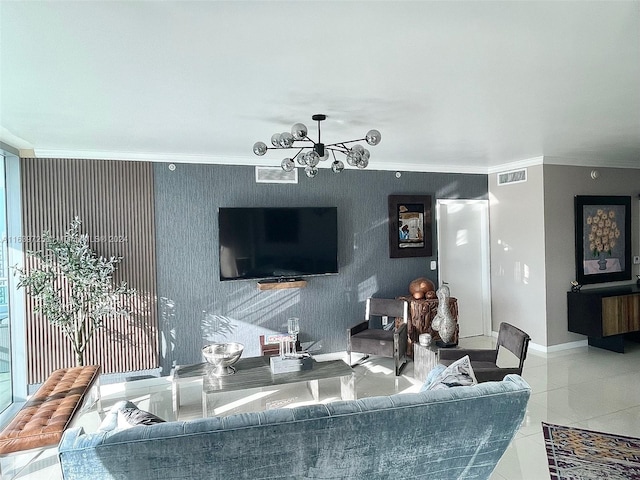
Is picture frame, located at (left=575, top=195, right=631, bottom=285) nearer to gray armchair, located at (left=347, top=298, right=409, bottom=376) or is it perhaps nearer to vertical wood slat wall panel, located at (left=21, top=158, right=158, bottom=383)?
gray armchair, located at (left=347, top=298, right=409, bottom=376)

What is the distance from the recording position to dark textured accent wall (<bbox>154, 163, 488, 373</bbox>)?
4.52 metres

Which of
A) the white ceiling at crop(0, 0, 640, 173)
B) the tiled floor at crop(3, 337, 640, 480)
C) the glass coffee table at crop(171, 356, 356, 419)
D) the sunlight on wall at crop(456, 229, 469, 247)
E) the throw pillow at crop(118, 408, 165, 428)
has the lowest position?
the tiled floor at crop(3, 337, 640, 480)

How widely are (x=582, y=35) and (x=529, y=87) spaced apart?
67 centimetres

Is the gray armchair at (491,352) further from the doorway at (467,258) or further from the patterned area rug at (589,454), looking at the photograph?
the doorway at (467,258)

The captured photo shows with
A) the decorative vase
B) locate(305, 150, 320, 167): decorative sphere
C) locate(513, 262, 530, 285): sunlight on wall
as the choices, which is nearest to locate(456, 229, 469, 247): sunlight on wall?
locate(513, 262, 530, 285): sunlight on wall

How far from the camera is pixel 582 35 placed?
1937 millimetres

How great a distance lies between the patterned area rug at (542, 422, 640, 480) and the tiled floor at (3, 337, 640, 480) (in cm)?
9

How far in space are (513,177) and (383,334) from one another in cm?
283

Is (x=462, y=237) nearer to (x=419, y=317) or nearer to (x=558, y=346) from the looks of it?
(x=419, y=317)

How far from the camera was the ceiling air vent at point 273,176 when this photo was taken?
4.84 metres

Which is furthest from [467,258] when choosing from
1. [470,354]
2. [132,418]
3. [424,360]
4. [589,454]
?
[132,418]

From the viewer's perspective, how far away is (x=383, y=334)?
4820 millimetres

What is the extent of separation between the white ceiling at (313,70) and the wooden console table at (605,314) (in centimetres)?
219

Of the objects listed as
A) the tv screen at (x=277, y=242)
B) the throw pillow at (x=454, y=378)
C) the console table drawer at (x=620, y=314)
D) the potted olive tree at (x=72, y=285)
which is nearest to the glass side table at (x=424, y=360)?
the tv screen at (x=277, y=242)
